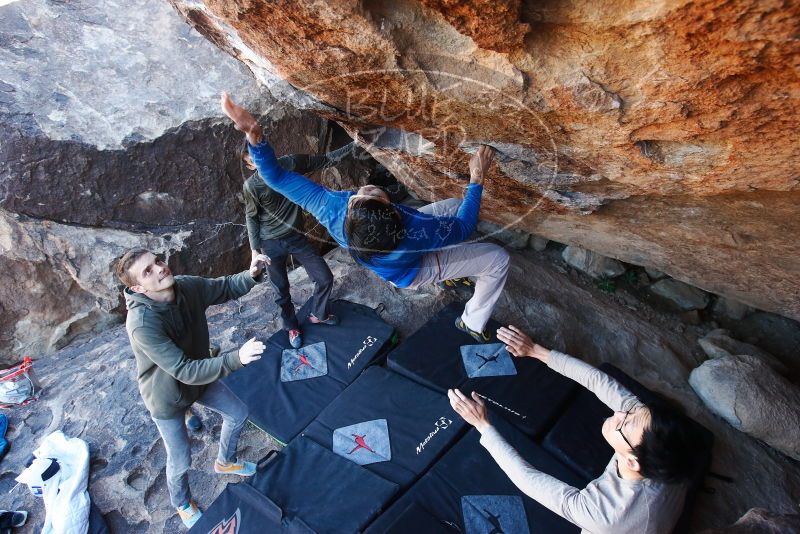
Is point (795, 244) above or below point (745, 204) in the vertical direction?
below

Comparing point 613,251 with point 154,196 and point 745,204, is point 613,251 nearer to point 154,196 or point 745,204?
point 745,204

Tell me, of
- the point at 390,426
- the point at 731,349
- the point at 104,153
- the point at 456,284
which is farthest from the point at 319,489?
the point at 731,349

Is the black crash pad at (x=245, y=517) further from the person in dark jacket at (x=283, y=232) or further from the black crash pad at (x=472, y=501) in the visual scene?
the person in dark jacket at (x=283, y=232)

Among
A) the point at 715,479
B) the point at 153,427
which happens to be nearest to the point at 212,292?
the point at 153,427

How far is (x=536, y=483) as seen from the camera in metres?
2.17

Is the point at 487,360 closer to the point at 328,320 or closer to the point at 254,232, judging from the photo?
the point at 328,320

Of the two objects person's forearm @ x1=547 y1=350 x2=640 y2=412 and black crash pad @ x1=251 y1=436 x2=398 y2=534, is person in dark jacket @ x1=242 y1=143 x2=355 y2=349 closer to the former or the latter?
black crash pad @ x1=251 y1=436 x2=398 y2=534

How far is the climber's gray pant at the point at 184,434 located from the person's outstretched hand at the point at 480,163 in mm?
1977

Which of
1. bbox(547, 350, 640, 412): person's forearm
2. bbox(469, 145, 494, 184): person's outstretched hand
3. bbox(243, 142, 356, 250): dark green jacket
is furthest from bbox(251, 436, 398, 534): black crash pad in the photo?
bbox(469, 145, 494, 184): person's outstretched hand

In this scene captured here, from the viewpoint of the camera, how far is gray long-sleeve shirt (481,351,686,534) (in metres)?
1.99

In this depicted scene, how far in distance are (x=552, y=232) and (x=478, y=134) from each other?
1862mm

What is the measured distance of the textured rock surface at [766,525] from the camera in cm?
179

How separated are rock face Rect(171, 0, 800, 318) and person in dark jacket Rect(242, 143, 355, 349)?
47 centimetres

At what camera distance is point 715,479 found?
3119 mm
